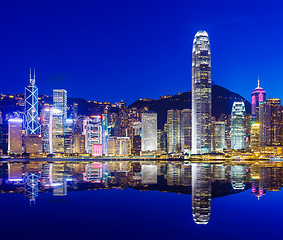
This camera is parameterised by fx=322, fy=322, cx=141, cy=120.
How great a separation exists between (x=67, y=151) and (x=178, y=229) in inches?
7045

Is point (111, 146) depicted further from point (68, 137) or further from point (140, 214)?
point (140, 214)

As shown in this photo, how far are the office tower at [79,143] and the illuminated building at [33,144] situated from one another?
21.9m

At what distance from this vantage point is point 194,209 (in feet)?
65.2

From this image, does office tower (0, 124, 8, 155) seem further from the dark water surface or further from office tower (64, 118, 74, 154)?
the dark water surface

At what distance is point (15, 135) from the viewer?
190 meters

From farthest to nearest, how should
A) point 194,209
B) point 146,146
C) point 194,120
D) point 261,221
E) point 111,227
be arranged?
point 146,146, point 194,120, point 194,209, point 261,221, point 111,227

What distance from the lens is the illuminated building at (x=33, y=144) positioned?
7500 inches

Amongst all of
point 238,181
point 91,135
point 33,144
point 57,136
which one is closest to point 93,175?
point 238,181

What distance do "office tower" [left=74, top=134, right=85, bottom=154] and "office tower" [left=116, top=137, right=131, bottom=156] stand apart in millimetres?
21776

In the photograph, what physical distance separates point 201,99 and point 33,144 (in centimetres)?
10205

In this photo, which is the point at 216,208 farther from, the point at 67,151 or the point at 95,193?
the point at 67,151

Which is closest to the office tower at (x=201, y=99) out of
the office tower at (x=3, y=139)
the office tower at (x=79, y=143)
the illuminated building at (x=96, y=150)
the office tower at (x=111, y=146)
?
the office tower at (x=111, y=146)

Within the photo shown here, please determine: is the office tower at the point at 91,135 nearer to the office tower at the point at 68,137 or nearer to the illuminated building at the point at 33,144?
the office tower at the point at 68,137

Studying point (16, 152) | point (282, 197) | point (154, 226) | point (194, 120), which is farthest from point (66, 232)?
point (16, 152)
